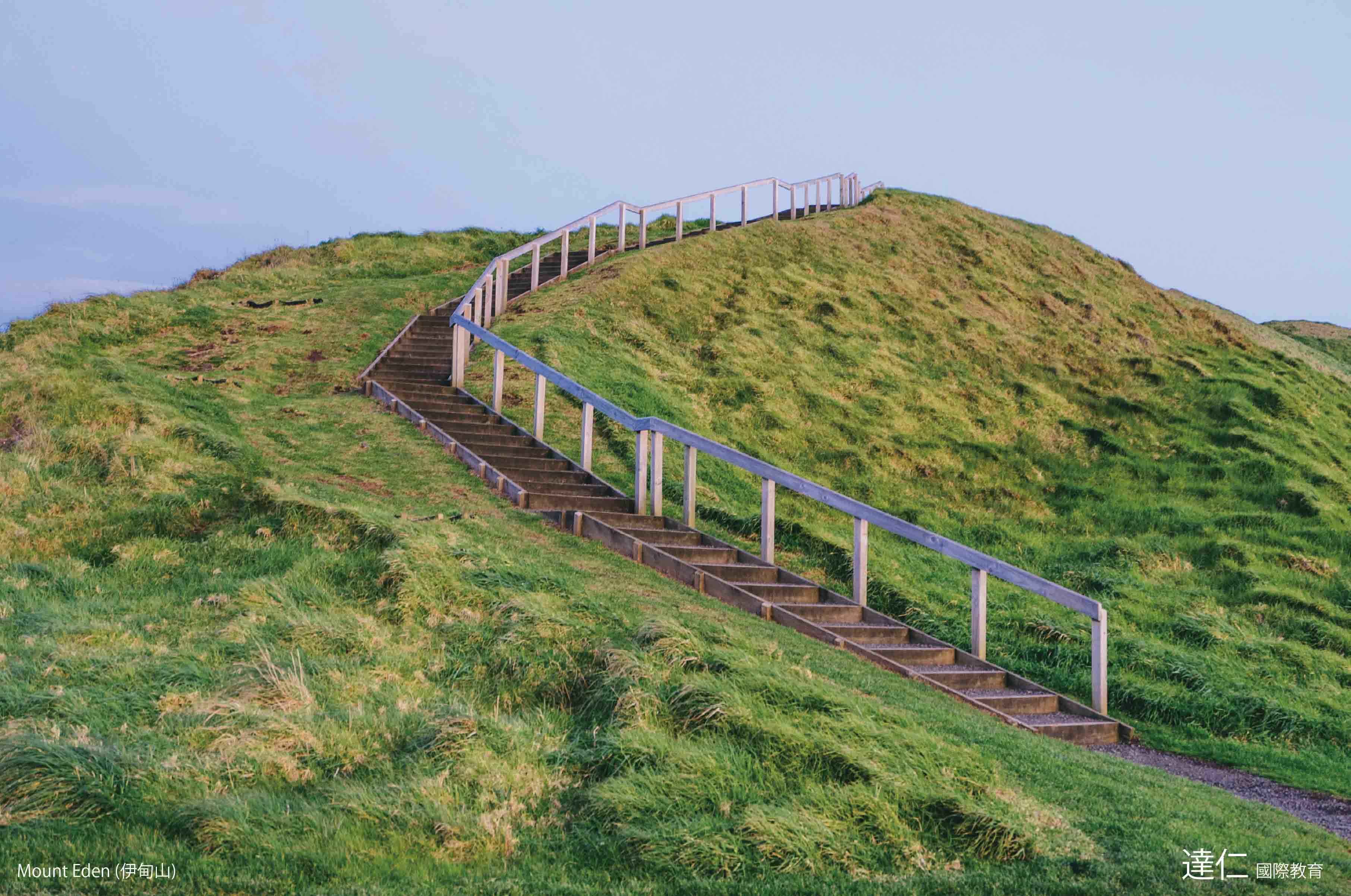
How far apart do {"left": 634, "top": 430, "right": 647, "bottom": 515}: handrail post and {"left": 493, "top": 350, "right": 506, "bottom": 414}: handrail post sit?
3928 mm

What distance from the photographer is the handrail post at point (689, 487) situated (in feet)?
42.9

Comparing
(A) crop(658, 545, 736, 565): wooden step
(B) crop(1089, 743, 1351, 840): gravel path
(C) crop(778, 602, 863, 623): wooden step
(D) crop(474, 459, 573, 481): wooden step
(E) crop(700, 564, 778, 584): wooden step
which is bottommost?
(B) crop(1089, 743, 1351, 840): gravel path

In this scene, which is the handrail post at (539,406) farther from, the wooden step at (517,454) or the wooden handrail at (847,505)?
the wooden step at (517,454)

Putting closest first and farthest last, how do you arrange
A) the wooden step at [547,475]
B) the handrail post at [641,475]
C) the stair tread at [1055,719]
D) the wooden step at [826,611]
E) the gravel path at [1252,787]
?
the gravel path at [1252,787] → the stair tread at [1055,719] → the wooden step at [826,611] → the handrail post at [641,475] → the wooden step at [547,475]

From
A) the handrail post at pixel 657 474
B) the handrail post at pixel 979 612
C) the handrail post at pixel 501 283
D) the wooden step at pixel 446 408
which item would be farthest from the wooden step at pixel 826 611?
the handrail post at pixel 501 283

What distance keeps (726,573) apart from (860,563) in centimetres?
151

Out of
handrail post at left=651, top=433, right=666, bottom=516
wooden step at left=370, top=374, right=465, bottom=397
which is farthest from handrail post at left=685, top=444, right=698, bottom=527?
wooden step at left=370, top=374, right=465, bottom=397

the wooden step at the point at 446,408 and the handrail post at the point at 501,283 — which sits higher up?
the handrail post at the point at 501,283

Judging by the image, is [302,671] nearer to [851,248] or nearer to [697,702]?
[697,702]

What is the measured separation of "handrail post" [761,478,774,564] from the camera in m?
12.2

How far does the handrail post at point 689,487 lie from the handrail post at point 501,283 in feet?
34.0

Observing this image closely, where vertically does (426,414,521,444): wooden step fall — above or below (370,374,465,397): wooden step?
below

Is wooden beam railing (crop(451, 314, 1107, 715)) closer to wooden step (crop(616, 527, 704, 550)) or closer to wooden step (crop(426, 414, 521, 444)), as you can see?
wooden step (crop(616, 527, 704, 550))

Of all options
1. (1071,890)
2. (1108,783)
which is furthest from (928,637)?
(1071,890)
